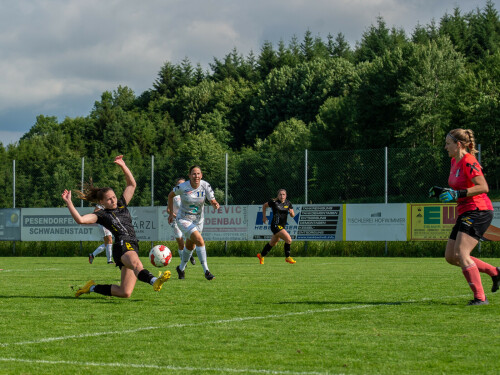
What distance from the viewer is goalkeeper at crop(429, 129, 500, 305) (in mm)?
8445

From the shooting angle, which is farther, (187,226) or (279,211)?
(279,211)

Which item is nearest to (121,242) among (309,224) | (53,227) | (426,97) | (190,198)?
(190,198)

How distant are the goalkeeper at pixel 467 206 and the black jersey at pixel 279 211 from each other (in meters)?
13.3

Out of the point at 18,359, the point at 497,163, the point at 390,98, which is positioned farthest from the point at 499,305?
the point at 390,98

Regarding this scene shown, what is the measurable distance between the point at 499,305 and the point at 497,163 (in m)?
29.5

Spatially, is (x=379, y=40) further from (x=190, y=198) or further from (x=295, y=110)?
(x=190, y=198)

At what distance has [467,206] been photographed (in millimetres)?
8617

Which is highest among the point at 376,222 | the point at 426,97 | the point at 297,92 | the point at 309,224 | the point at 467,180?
the point at 297,92

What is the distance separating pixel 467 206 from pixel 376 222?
17.9 metres

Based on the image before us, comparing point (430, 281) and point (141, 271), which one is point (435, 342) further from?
point (430, 281)

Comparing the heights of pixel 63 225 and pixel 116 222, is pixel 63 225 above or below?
below

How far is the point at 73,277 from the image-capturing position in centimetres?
1512

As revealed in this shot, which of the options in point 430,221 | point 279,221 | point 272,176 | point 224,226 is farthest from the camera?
point 272,176

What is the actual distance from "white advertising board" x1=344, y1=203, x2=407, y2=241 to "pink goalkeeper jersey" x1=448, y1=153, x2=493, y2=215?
17610mm
